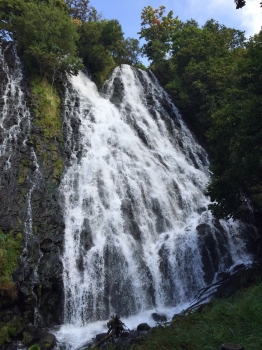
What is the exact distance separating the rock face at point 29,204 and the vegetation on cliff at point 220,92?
6.86m

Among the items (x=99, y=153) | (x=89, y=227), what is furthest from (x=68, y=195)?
(x=99, y=153)

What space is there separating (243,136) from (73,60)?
14528mm

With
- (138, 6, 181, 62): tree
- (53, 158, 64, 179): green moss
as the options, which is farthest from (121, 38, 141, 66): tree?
(53, 158, 64, 179): green moss

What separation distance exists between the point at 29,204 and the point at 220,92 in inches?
630

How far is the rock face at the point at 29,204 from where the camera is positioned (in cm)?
1115

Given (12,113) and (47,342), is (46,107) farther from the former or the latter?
(47,342)

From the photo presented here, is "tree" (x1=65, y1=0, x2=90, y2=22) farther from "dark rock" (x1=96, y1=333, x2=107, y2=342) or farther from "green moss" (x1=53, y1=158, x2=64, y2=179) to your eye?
"dark rock" (x1=96, y1=333, x2=107, y2=342)

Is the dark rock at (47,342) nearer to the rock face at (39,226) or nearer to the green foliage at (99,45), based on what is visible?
the rock face at (39,226)

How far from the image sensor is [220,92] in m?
23.3

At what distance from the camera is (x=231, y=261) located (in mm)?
13633

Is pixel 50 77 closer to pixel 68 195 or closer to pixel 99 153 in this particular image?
pixel 99 153

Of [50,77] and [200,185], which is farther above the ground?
[50,77]

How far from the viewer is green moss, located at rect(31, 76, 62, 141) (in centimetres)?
1859

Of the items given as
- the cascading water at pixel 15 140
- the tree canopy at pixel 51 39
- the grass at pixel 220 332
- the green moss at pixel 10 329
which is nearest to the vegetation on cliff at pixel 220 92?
the grass at pixel 220 332
